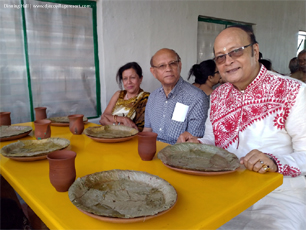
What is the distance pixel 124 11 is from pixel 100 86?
112 centimetres

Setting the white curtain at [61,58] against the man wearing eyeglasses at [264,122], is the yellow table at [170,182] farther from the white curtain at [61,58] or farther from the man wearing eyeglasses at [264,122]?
the white curtain at [61,58]

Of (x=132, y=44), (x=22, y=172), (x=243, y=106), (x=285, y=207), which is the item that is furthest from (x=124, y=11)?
(x=285, y=207)

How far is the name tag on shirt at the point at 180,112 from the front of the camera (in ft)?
6.92

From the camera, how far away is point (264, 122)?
4.73 feet

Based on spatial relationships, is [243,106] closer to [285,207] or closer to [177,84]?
[285,207]

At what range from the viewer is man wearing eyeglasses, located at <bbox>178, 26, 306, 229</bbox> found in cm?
125

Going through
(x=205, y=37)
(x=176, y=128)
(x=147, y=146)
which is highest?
(x=205, y=37)

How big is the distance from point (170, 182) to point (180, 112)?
109cm

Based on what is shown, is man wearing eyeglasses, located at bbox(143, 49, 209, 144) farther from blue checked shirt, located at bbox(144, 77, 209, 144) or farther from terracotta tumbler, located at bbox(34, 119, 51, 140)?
terracotta tumbler, located at bbox(34, 119, 51, 140)

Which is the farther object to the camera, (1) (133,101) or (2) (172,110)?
(1) (133,101)

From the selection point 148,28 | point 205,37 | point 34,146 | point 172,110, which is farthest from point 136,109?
point 205,37

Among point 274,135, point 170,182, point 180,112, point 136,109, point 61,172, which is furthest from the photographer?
point 136,109

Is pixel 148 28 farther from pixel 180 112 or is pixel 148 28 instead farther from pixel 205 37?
pixel 180 112

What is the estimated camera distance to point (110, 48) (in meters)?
3.33
